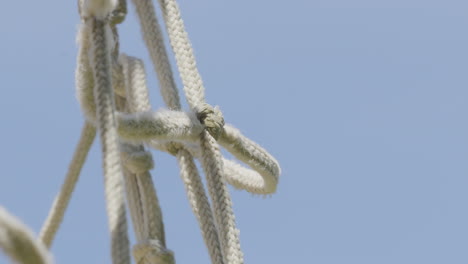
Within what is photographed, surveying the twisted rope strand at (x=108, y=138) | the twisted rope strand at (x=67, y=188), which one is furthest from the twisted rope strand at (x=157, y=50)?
the twisted rope strand at (x=108, y=138)

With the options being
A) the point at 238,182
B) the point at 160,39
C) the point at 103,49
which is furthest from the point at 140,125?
the point at 238,182

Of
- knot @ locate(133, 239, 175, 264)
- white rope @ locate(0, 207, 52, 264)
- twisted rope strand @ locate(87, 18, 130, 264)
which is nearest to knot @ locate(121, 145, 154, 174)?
knot @ locate(133, 239, 175, 264)

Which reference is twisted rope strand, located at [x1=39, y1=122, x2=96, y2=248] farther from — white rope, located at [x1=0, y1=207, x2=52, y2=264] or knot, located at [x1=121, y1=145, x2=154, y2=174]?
white rope, located at [x1=0, y1=207, x2=52, y2=264]

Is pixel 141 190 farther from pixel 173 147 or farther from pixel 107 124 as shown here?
pixel 107 124

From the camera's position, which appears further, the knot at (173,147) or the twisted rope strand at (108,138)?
the knot at (173,147)

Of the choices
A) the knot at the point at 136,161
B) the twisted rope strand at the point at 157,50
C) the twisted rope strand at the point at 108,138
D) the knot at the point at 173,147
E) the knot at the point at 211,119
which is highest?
the twisted rope strand at the point at 157,50

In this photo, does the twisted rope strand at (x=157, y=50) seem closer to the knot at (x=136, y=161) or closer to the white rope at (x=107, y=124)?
the knot at (x=136, y=161)

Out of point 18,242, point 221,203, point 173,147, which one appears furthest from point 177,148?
point 18,242
